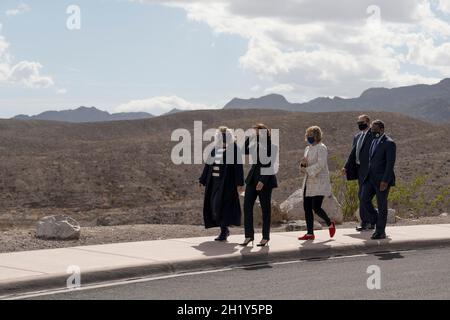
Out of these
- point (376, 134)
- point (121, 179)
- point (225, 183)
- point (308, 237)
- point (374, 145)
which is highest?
point (376, 134)

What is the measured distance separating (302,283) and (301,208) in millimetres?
9749

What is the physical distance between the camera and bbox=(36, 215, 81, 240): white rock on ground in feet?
44.1

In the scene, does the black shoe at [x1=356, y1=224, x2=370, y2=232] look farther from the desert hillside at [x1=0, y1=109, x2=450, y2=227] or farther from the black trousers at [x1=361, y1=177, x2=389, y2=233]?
the desert hillside at [x1=0, y1=109, x2=450, y2=227]

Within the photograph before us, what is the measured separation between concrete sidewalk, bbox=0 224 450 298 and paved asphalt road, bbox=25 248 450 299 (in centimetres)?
41

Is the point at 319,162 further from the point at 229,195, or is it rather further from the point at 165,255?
the point at 165,255

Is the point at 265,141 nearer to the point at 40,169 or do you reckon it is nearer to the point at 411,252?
Answer: the point at 411,252

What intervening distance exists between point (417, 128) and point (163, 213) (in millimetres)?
55198

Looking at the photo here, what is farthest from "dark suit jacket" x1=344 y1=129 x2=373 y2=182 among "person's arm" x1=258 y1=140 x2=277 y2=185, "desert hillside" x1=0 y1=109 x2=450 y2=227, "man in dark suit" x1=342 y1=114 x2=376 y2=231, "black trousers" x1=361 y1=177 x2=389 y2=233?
"desert hillside" x1=0 y1=109 x2=450 y2=227

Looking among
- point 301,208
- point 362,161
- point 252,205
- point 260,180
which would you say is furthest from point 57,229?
point 301,208

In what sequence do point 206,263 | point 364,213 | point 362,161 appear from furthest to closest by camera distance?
point 364,213, point 362,161, point 206,263

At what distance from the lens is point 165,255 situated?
1136cm

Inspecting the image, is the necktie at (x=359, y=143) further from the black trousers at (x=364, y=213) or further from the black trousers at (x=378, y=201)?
the black trousers at (x=378, y=201)

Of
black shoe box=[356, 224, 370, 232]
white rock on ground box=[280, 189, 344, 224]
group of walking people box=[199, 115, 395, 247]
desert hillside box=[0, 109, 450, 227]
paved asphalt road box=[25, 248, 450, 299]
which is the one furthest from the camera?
desert hillside box=[0, 109, 450, 227]

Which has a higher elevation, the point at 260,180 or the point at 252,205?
the point at 260,180
